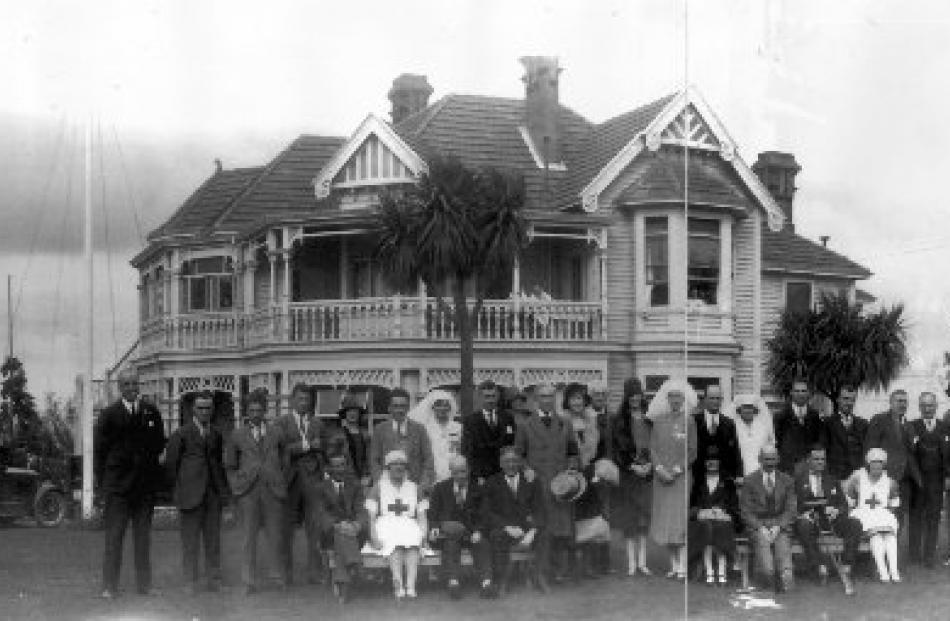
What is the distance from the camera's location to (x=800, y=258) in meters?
33.3

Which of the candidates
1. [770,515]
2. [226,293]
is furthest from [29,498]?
[770,515]

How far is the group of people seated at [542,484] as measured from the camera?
13.3 metres

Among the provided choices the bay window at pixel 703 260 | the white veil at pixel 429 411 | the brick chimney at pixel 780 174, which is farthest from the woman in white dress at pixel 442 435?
the brick chimney at pixel 780 174

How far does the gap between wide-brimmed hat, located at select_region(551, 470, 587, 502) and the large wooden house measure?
1173 cm

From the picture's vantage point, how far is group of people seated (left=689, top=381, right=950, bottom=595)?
1384 cm

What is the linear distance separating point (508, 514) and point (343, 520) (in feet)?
5.08

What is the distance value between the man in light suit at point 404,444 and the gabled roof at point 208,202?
17.3 m

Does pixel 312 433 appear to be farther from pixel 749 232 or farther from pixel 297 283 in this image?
pixel 749 232

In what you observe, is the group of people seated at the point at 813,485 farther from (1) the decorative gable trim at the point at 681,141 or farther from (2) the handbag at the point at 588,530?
(1) the decorative gable trim at the point at 681,141

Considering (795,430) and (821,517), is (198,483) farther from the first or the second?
(795,430)

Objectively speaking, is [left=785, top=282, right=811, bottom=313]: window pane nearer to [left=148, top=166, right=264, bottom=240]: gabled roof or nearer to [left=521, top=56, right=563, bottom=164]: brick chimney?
[left=521, top=56, right=563, bottom=164]: brick chimney

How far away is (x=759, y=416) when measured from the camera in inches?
583

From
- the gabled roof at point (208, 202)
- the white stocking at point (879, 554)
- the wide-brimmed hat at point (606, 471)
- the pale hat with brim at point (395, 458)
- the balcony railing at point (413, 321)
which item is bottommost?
the white stocking at point (879, 554)

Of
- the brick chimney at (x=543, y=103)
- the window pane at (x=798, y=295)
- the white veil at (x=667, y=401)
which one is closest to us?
the white veil at (x=667, y=401)
